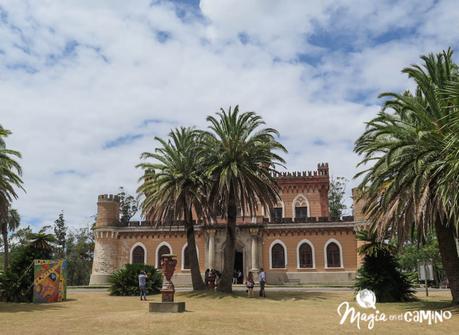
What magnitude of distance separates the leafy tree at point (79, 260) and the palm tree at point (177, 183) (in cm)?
2984

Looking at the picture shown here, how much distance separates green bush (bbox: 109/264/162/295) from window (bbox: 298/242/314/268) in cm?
1759

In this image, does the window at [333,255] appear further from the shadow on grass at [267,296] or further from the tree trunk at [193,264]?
the tree trunk at [193,264]

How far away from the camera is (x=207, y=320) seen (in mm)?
15000

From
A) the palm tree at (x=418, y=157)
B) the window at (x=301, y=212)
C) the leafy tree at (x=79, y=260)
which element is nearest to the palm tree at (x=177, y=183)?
the palm tree at (x=418, y=157)

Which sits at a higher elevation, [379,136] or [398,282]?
[379,136]

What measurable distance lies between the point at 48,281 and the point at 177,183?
28.3 ft

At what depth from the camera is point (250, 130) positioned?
2672 centimetres

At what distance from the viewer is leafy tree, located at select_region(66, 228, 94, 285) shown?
2130 inches

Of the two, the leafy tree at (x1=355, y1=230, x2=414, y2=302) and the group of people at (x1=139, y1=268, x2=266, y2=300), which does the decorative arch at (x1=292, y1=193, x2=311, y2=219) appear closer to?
the group of people at (x1=139, y1=268, x2=266, y2=300)

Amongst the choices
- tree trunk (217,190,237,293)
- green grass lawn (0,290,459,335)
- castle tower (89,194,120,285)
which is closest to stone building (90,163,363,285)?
castle tower (89,194,120,285)

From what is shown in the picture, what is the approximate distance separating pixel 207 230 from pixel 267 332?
29.1 m

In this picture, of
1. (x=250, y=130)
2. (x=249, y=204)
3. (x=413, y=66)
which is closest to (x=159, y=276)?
(x=249, y=204)

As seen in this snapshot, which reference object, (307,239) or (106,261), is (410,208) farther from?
(106,261)

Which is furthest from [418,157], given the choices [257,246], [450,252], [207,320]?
[257,246]
